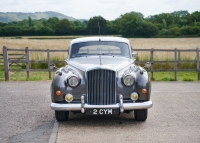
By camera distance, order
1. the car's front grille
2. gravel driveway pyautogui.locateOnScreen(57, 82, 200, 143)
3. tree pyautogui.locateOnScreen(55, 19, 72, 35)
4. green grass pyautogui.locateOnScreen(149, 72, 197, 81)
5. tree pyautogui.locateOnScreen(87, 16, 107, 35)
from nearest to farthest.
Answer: gravel driveway pyautogui.locateOnScreen(57, 82, 200, 143)
the car's front grille
tree pyautogui.locateOnScreen(87, 16, 107, 35)
green grass pyautogui.locateOnScreen(149, 72, 197, 81)
tree pyautogui.locateOnScreen(55, 19, 72, 35)

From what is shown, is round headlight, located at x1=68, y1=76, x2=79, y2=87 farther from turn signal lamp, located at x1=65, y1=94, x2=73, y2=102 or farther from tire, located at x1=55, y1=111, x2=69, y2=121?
tire, located at x1=55, y1=111, x2=69, y2=121

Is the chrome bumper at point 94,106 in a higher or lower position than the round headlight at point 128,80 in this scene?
lower

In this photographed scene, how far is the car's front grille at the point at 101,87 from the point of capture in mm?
7535

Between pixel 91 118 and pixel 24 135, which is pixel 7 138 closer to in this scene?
pixel 24 135

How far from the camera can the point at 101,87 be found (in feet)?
24.7

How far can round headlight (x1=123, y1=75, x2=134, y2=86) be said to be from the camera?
7645 mm

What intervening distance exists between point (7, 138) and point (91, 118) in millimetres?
2225

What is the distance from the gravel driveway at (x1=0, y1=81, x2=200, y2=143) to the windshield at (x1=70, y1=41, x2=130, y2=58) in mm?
1465

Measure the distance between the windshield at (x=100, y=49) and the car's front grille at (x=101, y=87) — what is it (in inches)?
64.1

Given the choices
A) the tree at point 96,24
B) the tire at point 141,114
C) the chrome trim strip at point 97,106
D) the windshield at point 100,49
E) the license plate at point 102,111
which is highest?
the tree at point 96,24

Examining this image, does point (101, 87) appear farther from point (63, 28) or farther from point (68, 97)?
point (63, 28)

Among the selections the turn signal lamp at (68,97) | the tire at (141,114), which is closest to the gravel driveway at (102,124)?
the tire at (141,114)

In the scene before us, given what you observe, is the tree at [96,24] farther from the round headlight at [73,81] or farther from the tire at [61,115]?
the tire at [61,115]

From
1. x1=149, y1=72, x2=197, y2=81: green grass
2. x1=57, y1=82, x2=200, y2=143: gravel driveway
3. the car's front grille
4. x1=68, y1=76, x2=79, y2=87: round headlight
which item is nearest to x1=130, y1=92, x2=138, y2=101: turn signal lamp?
the car's front grille
